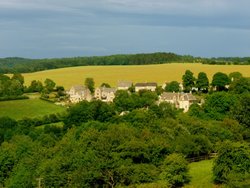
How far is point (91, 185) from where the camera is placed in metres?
41.6

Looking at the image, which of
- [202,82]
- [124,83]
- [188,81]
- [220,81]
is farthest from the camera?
[124,83]

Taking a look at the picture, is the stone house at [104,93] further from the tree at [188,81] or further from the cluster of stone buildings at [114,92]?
the tree at [188,81]

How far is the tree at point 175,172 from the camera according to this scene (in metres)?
40.4

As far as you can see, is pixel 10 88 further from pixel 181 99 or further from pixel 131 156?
pixel 131 156

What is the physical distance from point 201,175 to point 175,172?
3525mm

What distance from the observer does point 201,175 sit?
43281mm

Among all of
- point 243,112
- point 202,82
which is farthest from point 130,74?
point 243,112

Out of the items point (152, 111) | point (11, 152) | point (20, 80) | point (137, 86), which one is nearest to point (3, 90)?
point (20, 80)

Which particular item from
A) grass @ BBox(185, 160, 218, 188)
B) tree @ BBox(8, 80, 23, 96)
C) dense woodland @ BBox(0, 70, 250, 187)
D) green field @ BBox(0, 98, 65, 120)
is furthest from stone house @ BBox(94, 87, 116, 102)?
grass @ BBox(185, 160, 218, 188)

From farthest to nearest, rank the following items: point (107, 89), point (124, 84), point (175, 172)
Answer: point (124, 84)
point (107, 89)
point (175, 172)

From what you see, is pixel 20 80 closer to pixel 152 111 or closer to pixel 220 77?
pixel 220 77

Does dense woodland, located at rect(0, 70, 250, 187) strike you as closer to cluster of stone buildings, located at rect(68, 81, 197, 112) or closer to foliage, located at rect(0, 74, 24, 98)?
cluster of stone buildings, located at rect(68, 81, 197, 112)

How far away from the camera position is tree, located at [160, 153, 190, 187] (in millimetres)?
40438

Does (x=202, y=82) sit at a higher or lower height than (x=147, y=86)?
higher
